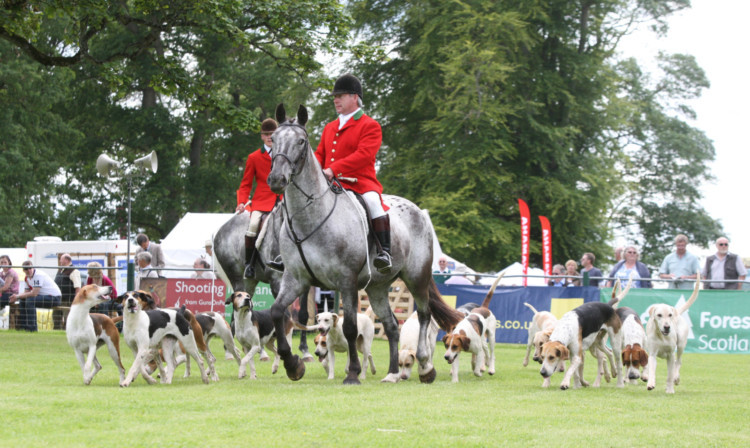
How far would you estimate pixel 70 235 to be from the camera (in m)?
41.6

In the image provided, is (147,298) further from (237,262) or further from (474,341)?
(474,341)

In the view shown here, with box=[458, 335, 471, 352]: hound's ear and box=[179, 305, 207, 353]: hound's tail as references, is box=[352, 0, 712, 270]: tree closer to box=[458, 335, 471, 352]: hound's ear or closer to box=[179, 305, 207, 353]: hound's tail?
box=[458, 335, 471, 352]: hound's ear

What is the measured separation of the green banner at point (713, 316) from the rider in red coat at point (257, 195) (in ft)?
29.9

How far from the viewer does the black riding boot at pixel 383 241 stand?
30.9ft

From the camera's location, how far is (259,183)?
40.3 feet

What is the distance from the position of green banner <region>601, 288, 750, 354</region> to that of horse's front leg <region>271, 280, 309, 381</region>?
1085 centimetres

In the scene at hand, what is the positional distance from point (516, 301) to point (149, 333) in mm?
11425

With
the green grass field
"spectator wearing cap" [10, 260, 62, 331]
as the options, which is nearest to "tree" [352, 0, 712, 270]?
"spectator wearing cap" [10, 260, 62, 331]

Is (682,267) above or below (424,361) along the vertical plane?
above

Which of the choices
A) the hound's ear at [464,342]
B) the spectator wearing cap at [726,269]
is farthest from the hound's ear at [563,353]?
the spectator wearing cap at [726,269]

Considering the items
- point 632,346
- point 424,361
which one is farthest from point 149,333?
point 632,346

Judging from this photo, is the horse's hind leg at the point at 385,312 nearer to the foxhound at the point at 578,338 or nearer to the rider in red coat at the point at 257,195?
the foxhound at the point at 578,338

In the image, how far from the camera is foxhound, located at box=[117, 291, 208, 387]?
9281mm

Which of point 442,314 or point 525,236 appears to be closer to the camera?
point 442,314
